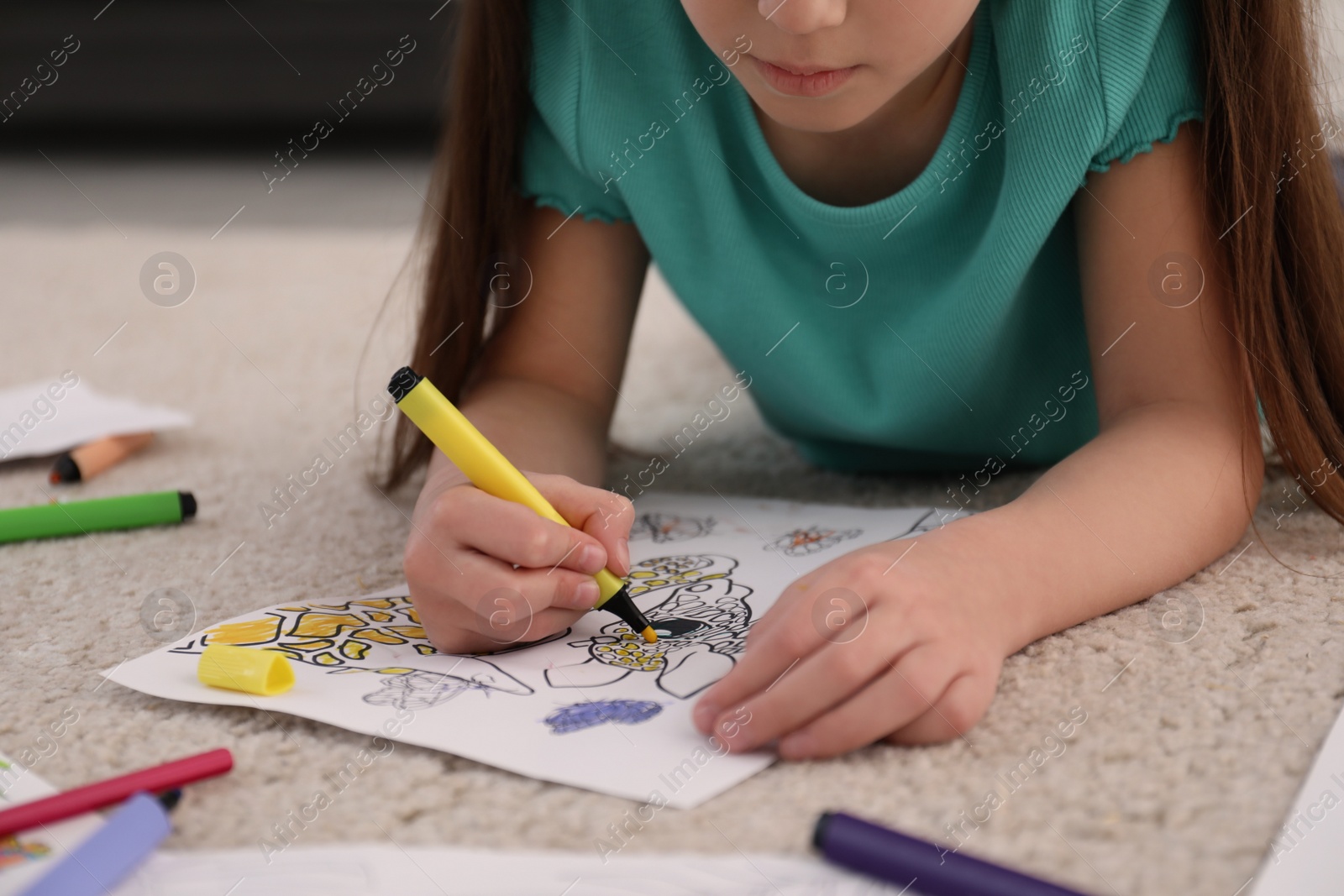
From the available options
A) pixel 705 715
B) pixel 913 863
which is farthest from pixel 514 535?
pixel 913 863

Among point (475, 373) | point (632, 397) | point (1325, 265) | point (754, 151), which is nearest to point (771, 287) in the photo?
point (754, 151)

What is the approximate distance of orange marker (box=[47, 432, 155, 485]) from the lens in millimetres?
893

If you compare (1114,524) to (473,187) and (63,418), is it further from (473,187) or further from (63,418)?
(63,418)

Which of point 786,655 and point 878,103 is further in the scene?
point 878,103

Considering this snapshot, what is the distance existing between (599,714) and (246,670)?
0.49 feet

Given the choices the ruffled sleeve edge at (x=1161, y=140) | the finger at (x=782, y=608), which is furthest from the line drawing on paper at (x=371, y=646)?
the ruffled sleeve edge at (x=1161, y=140)

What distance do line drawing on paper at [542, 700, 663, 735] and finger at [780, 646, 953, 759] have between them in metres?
0.06

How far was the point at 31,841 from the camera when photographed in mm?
428

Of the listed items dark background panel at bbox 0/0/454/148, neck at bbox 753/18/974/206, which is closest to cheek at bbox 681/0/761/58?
neck at bbox 753/18/974/206

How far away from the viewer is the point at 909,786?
45 cm

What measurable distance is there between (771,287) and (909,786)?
1.33 ft

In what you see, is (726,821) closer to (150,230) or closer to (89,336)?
(89,336)

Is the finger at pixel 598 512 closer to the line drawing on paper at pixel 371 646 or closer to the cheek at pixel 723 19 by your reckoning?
the line drawing on paper at pixel 371 646

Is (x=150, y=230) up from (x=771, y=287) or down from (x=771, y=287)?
up
